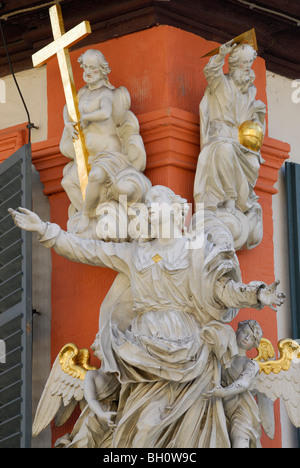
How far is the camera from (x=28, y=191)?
378 inches

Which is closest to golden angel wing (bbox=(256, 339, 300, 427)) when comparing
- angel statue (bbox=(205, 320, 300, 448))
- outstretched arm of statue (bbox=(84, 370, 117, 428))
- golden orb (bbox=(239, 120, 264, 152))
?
angel statue (bbox=(205, 320, 300, 448))

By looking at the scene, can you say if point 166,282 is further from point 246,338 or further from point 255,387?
point 255,387

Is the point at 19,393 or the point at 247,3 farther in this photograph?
the point at 247,3

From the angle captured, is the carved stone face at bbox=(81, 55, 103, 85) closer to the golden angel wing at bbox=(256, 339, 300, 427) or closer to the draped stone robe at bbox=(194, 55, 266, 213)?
the draped stone robe at bbox=(194, 55, 266, 213)

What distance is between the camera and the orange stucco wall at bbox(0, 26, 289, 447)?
9633 mm

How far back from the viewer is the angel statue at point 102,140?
9492 mm

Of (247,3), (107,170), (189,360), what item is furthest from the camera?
(247,3)

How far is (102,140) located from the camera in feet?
31.5

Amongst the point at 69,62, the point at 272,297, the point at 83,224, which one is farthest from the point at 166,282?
the point at 69,62

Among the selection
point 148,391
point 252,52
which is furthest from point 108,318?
point 252,52

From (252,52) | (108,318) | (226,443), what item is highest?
(252,52)

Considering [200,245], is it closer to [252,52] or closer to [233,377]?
[233,377]

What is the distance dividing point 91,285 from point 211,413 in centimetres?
131

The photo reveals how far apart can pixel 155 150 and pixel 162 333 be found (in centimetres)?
133
